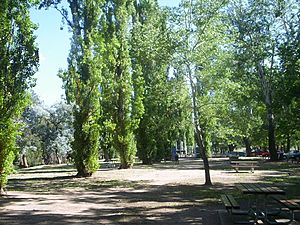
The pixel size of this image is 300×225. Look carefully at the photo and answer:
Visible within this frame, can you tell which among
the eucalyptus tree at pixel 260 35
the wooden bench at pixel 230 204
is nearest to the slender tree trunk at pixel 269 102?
the eucalyptus tree at pixel 260 35

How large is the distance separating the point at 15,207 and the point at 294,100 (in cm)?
1166


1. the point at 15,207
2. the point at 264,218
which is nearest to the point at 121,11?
the point at 15,207

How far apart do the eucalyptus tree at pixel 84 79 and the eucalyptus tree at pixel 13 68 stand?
8.34 meters

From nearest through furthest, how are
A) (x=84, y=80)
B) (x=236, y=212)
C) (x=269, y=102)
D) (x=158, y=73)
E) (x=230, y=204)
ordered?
(x=236, y=212)
(x=230, y=204)
(x=158, y=73)
(x=84, y=80)
(x=269, y=102)

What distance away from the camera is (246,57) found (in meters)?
33.0

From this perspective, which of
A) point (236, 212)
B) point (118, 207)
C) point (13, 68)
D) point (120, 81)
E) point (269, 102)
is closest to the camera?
point (236, 212)

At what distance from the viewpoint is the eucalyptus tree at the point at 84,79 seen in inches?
921

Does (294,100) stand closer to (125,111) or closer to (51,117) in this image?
(125,111)

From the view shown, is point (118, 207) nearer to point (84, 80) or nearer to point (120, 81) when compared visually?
point (84, 80)

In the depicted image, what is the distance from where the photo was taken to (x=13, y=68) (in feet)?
48.5

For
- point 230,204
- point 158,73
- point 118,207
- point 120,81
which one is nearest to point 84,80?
point 158,73

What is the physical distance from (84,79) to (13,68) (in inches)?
357

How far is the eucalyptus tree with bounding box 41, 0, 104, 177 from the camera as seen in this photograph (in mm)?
23383

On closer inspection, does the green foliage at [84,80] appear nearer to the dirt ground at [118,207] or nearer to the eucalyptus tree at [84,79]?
the eucalyptus tree at [84,79]
